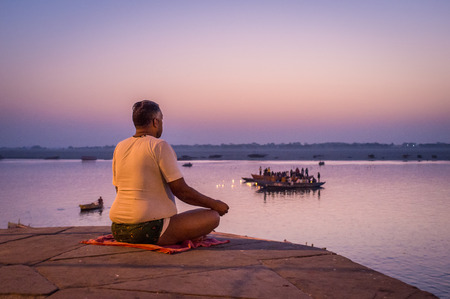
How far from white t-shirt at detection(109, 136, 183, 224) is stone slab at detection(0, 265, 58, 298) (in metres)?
1.03

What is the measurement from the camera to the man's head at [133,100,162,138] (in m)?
4.07

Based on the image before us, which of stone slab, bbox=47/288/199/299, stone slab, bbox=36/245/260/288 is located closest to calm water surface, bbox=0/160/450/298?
stone slab, bbox=36/245/260/288

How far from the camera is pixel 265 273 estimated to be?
3.14m

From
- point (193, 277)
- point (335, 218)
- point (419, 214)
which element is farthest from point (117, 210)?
point (419, 214)

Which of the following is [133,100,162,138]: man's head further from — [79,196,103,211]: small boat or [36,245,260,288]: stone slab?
[79,196,103,211]: small boat

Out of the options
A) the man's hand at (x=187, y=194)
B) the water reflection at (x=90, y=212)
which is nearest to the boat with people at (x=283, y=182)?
the water reflection at (x=90, y=212)

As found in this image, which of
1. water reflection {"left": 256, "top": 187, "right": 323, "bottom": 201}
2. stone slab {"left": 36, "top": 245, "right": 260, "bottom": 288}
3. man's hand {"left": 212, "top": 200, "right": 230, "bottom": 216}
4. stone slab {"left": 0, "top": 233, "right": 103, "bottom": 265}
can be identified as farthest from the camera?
water reflection {"left": 256, "top": 187, "right": 323, "bottom": 201}

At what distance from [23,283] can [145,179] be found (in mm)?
1409

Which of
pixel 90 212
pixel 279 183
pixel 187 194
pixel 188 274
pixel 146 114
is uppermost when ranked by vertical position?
pixel 146 114

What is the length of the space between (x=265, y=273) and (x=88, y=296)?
1283 mm

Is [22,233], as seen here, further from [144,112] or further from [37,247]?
[144,112]

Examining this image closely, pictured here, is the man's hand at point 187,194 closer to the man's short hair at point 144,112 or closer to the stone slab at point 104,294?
the man's short hair at point 144,112

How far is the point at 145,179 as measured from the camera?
397cm

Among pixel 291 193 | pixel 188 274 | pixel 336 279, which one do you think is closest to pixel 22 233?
pixel 188 274
